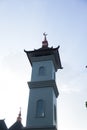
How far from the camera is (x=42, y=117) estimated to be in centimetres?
2192

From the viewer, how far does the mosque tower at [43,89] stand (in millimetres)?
21734

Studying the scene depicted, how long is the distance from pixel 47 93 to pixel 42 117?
250cm

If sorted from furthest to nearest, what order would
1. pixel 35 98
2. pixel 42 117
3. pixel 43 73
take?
pixel 43 73 → pixel 35 98 → pixel 42 117

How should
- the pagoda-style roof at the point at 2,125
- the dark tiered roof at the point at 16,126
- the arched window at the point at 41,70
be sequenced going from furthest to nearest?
the arched window at the point at 41,70
the pagoda-style roof at the point at 2,125
the dark tiered roof at the point at 16,126

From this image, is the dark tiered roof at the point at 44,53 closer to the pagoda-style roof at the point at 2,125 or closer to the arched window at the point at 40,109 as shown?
the arched window at the point at 40,109

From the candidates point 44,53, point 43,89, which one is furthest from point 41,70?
point 43,89

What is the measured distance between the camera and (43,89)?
2384cm

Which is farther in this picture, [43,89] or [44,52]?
[44,52]

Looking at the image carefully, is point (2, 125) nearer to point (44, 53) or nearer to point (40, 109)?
point (40, 109)

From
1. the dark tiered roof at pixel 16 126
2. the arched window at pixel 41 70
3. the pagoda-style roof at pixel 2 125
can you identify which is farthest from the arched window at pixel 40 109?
the pagoda-style roof at pixel 2 125

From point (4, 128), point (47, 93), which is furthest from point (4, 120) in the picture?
point (47, 93)

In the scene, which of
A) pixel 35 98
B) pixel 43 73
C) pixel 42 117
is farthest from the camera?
pixel 43 73

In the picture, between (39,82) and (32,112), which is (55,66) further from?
(32,112)

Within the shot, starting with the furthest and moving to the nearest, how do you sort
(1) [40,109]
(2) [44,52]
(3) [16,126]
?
(2) [44,52] → (3) [16,126] → (1) [40,109]
